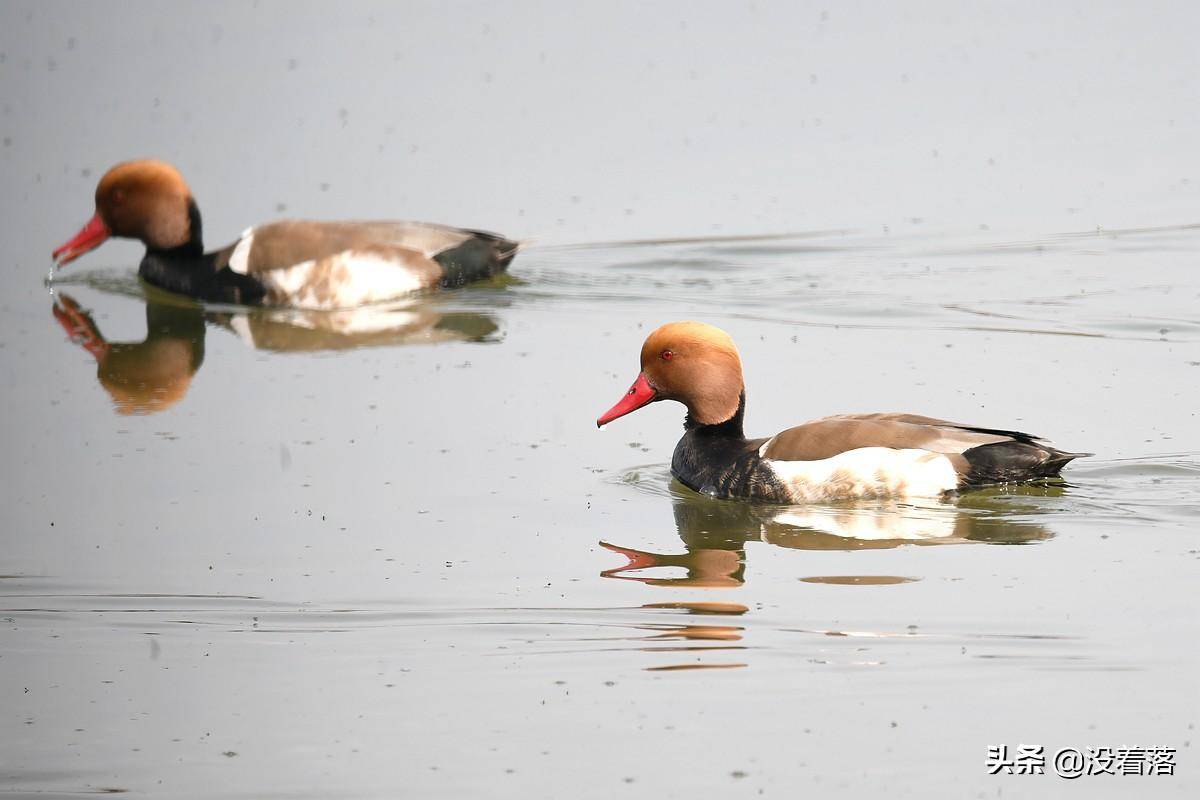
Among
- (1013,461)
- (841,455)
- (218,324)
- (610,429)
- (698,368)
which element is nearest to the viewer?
(1013,461)

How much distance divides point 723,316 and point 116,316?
16.8 feet

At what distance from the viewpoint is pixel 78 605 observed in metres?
9.17

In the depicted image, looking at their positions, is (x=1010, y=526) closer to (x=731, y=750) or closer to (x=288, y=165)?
(x=731, y=750)

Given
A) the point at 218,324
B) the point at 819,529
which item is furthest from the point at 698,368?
the point at 218,324

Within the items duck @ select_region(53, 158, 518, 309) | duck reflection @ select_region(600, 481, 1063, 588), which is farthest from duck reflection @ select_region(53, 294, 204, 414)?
duck reflection @ select_region(600, 481, 1063, 588)

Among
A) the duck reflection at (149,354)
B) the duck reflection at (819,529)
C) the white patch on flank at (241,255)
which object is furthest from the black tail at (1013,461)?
the white patch on flank at (241,255)

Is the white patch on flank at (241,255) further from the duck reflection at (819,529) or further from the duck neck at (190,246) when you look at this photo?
the duck reflection at (819,529)

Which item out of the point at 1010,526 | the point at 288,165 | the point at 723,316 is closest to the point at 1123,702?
the point at 1010,526

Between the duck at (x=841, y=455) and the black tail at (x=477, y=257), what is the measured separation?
539 cm

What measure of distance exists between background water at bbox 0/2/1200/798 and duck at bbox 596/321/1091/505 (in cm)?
18

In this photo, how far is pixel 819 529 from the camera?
10227mm

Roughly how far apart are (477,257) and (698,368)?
5527mm

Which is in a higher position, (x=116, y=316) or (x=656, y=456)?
(x=116, y=316)

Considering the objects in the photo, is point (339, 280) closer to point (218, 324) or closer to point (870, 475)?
point (218, 324)
